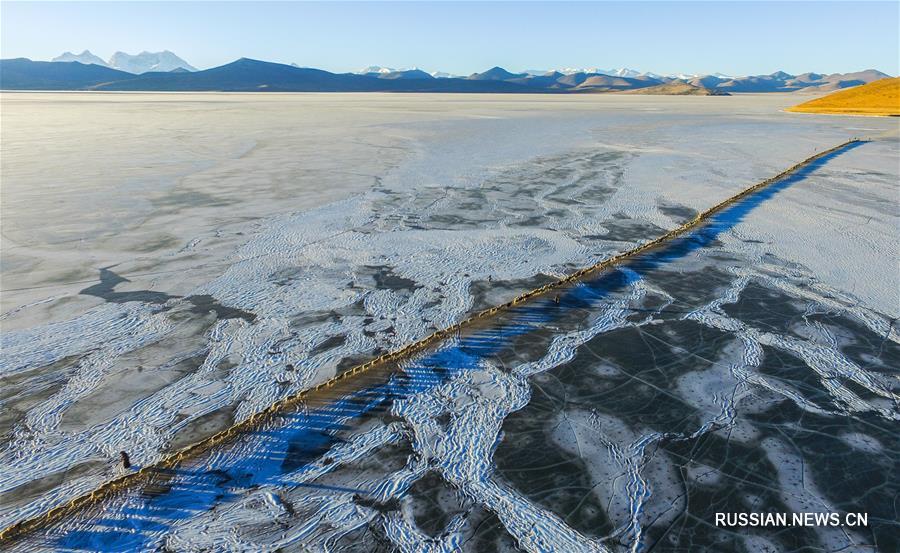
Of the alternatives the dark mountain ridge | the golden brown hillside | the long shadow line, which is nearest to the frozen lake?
the long shadow line

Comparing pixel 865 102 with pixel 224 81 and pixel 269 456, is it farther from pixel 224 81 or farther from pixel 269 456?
pixel 224 81

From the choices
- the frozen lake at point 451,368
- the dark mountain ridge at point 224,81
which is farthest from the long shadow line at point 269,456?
the dark mountain ridge at point 224,81

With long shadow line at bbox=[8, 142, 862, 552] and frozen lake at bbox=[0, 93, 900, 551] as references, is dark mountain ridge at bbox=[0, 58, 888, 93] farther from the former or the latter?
long shadow line at bbox=[8, 142, 862, 552]

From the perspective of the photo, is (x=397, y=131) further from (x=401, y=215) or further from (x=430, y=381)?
(x=430, y=381)

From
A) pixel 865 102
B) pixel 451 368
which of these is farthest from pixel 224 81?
pixel 451 368

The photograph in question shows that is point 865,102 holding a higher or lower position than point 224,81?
higher

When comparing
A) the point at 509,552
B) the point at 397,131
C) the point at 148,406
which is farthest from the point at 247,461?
the point at 397,131

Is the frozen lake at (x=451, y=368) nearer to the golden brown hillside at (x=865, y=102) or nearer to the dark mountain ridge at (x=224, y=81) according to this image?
the golden brown hillside at (x=865, y=102)
